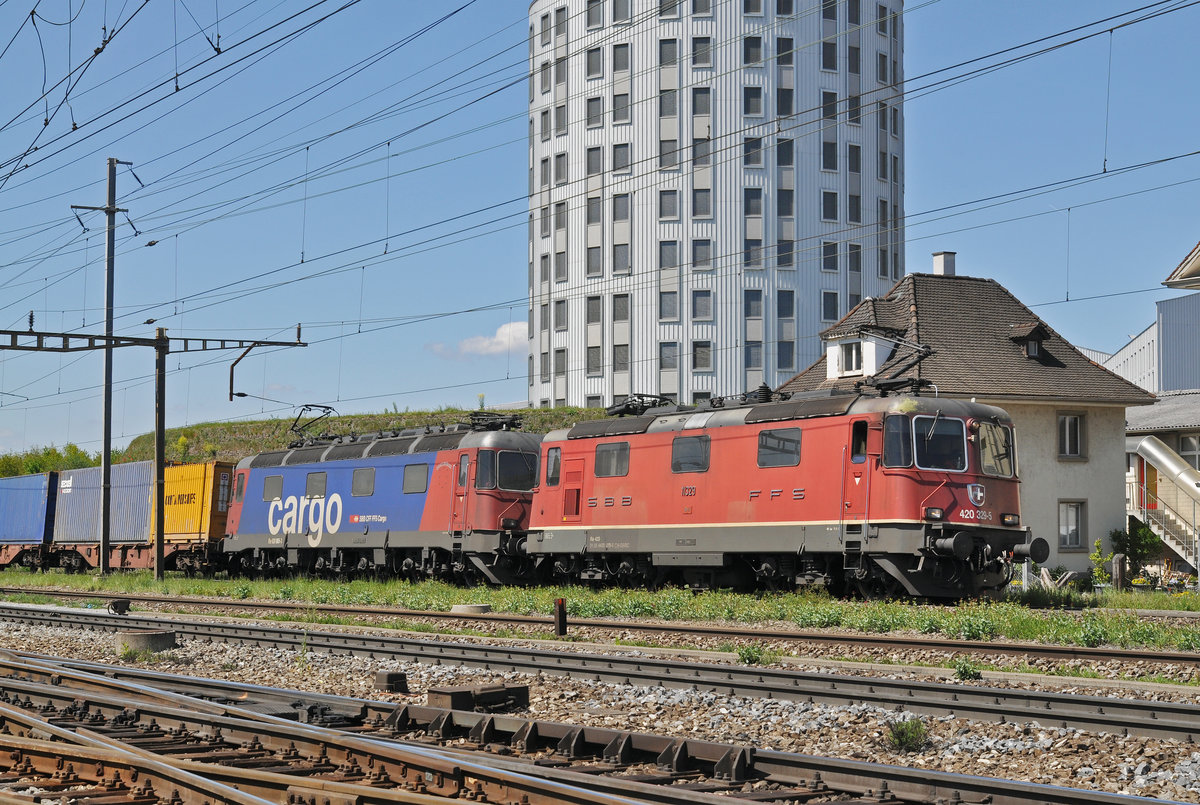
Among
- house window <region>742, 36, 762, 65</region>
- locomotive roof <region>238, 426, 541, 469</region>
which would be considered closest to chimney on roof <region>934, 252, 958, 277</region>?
locomotive roof <region>238, 426, 541, 469</region>

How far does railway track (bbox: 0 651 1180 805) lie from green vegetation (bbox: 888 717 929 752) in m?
1.77

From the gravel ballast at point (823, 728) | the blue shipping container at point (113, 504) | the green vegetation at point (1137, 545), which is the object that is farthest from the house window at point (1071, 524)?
the blue shipping container at point (113, 504)

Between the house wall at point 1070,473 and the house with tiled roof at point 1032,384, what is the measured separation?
29 mm

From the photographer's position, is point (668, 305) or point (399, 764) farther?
point (668, 305)

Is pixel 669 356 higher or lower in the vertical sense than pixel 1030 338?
higher

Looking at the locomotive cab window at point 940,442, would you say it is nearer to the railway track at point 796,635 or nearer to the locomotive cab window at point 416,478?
the railway track at point 796,635

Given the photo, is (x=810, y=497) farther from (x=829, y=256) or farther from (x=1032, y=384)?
(x=829, y=256)

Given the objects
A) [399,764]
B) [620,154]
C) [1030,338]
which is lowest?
[399,764]

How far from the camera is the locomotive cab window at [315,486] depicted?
31.9m

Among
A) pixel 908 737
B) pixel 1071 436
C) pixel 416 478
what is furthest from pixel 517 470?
pixel 908 737

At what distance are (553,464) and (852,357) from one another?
1340 cm

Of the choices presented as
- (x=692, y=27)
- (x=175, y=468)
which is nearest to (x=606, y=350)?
(x=692, y=27)

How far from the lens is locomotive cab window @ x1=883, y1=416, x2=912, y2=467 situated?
19.8 metres

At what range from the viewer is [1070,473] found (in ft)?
115
